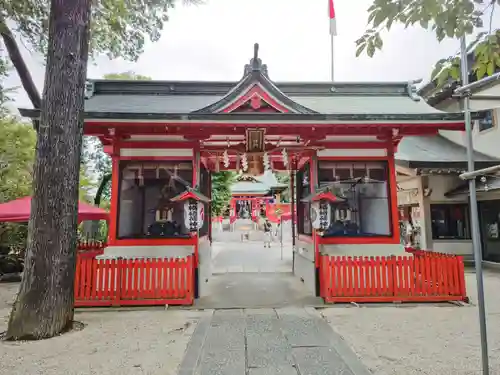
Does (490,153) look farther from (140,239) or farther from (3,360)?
(3,360)

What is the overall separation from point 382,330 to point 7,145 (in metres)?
13.5

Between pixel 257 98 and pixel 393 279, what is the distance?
200 inches

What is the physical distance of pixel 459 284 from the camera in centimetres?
679

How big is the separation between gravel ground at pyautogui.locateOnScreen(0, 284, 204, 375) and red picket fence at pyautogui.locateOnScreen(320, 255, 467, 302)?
118 inches

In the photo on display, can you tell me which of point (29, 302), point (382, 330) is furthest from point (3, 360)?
point (382, 330)

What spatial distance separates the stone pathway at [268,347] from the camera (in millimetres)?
3832

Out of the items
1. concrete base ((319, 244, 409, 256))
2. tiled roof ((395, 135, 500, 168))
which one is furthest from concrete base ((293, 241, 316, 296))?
tiled roof ((395, 135, 500, 168))

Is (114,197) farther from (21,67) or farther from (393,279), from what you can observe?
(393,279)

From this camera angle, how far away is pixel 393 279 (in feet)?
22.4

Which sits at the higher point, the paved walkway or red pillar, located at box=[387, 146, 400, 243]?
red pillar, located at box=[387, 146, 400, 243]

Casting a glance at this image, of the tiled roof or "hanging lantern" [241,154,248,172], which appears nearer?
"hanging lantern" [241,154,248,172]

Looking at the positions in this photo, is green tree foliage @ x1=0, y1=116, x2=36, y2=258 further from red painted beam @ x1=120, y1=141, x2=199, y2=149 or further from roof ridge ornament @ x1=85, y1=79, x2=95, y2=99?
red painted beam @ x1=120, y1=141, x2=199, y2=149

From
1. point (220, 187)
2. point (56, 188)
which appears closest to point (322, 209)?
point (56, 188)

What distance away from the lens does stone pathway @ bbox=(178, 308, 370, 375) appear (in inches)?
151
